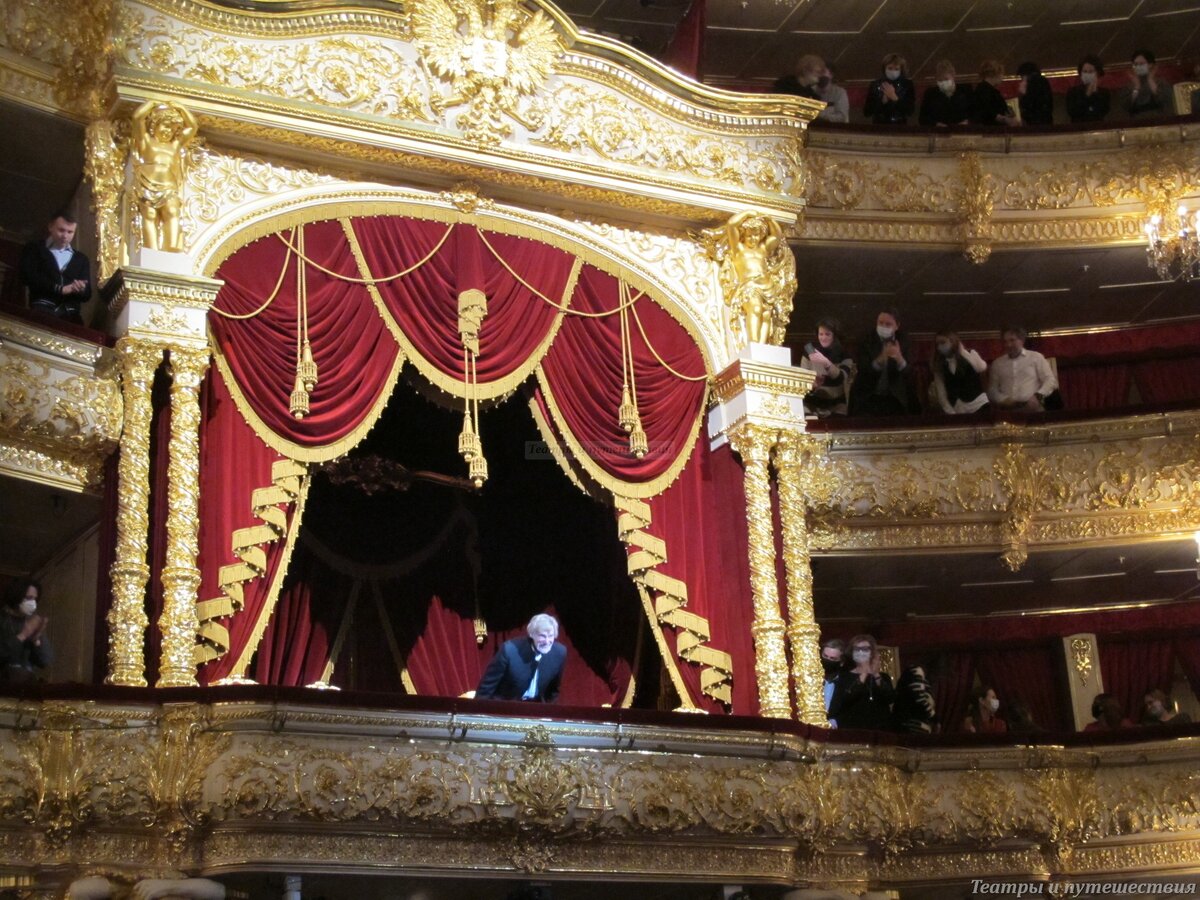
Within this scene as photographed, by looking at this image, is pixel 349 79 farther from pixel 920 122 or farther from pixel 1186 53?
pixel 1186 53

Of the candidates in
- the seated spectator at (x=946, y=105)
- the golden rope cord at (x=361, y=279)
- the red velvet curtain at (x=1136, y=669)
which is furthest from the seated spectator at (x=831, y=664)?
the seated spectator at (x=946, y=105)

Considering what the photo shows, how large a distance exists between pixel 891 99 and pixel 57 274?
7668 millimetres

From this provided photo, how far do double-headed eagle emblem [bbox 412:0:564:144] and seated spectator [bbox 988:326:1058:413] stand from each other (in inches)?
185

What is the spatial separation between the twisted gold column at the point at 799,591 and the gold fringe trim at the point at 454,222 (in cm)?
87

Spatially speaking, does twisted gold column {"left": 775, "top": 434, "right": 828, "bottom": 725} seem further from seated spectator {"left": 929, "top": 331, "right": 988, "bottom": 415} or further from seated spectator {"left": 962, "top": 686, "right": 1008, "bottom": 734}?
seated spectator {"left": 962, "top": 686, "right": 1008, "bottom": 734}

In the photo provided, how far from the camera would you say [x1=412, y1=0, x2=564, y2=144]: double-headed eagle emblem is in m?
12.0

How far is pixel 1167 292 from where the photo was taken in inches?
631

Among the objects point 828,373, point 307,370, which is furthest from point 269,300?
point 828,373

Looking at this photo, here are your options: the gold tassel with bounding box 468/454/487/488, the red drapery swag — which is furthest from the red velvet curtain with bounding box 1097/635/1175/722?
the gold tassel with bounding box 468/454/487/488

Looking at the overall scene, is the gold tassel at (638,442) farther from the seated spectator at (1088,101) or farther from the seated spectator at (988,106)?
the seated spectator at (1088,101)

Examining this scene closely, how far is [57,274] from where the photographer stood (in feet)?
35.3

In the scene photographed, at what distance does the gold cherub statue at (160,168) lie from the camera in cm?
1085

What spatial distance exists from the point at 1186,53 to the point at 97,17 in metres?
10.7

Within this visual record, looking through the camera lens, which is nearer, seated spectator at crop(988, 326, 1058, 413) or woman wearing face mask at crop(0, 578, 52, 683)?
woman wearing face mask at crop(0, 578, 52, 683)
